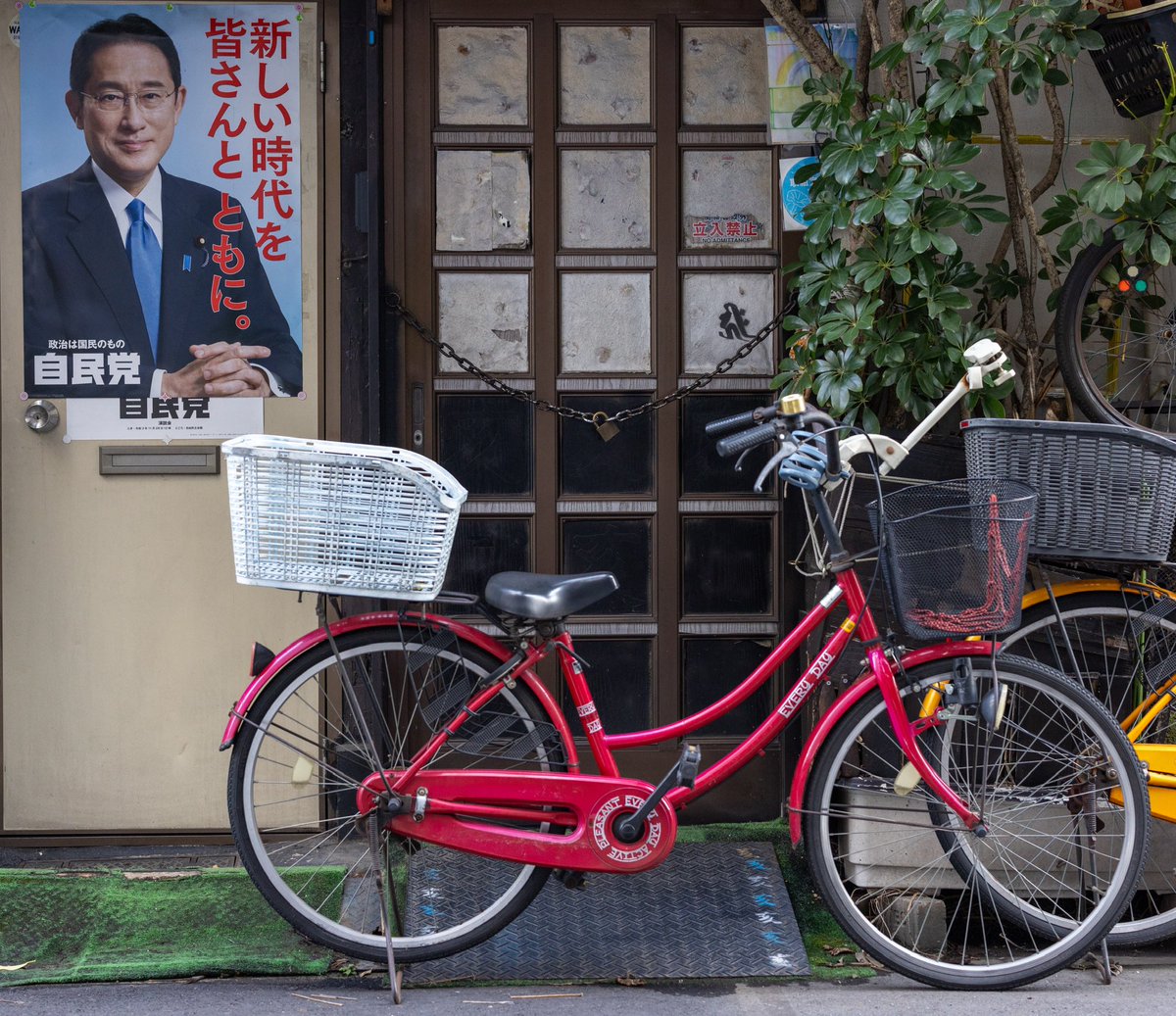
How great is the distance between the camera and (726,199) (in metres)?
4.32

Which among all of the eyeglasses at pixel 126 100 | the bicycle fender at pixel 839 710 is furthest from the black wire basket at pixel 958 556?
the eyeglasses at pixel 126 100

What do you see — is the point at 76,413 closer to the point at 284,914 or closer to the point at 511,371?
the point at 511,371

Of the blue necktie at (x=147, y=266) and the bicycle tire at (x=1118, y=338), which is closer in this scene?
the bicycle tire at (x=1118, y=338)

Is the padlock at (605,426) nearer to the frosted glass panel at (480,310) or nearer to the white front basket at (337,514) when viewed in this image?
the frosted glass panel at (480,310)

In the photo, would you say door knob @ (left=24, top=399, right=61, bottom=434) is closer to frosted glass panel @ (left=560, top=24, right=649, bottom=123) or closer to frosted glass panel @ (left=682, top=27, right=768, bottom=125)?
frosted glass panel @ (left=560, top=24, right=649, bottom=123)

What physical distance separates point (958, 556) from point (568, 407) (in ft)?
5.49

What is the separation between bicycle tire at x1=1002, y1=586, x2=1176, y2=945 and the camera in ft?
12.0

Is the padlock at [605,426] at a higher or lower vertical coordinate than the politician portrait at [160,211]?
lower

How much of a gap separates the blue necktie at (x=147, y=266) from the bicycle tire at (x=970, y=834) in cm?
265

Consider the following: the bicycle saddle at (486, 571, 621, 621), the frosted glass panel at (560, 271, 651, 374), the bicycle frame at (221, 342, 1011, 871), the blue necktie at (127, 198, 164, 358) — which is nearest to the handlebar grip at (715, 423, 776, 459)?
the bicycle frame at (221, 342, 1011, 871)

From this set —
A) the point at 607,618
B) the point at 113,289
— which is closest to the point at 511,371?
the point at 607,618

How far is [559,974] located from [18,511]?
7.91 ft

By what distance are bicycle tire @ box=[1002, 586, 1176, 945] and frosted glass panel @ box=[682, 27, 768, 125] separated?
1964 millimetres

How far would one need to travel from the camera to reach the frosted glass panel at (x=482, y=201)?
168 inches
